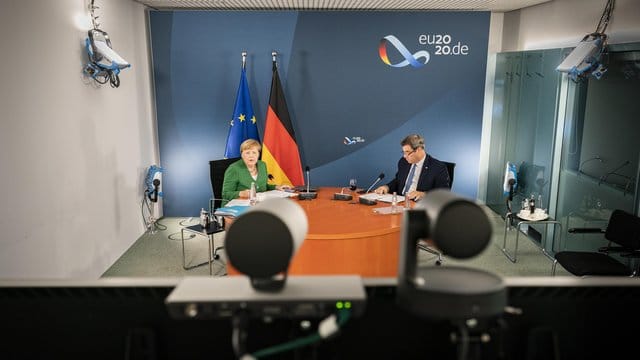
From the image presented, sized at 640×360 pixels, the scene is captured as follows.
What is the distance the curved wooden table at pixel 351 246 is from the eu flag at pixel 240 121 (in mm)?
2794

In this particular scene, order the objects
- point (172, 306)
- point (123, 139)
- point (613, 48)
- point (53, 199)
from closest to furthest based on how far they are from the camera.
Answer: point (172, 306) < point (53, 199) < point (613, 48) < point (123, 139)

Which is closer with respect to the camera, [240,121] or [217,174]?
[217,174]

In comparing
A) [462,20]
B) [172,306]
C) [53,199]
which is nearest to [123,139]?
[53,199]

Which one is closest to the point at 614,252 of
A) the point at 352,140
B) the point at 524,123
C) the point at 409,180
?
the point at 409,180

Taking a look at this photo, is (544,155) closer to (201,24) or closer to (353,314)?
(201,24)

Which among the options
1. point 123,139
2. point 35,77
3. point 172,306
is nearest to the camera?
point 172,306

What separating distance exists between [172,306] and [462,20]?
6.43 m

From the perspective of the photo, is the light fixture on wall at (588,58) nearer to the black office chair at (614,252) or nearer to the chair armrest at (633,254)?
the black office chair at (614,252)

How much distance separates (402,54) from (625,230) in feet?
11.7

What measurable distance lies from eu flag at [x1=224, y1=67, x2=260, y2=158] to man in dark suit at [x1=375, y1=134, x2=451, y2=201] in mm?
2261

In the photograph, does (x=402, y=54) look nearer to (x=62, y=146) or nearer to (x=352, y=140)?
(x=352, y=140)

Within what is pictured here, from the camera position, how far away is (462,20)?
6.80 meters

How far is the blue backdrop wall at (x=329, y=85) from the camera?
6.79 meters

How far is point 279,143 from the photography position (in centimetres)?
680
